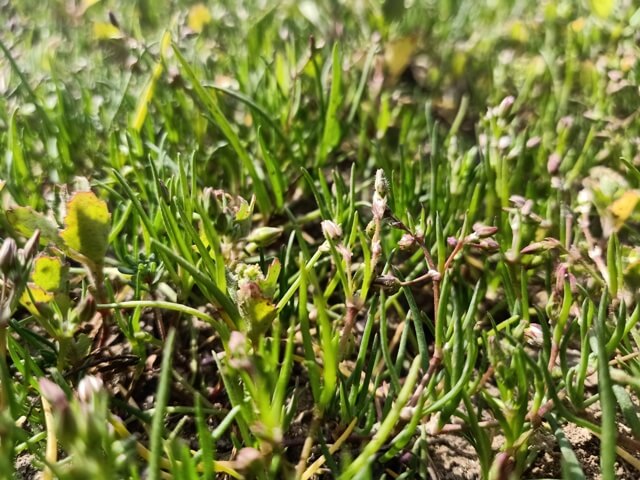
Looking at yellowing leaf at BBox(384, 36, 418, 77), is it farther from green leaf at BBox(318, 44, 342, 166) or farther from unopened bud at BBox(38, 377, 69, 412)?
unopened bud at BBox(38, 377, 69, 412)

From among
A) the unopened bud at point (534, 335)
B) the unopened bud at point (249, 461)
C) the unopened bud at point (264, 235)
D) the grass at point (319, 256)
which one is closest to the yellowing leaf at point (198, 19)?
the grass at point (319, 256)

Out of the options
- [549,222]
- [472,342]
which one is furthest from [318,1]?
[472,342]

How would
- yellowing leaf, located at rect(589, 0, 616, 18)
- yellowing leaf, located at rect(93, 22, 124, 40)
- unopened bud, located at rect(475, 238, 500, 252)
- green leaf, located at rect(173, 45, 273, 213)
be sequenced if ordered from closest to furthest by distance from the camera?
unopened bud, located at rect(475, 238, 500, 252) < green leaf, located at rect(173, 45, 273, 213) < yellowing leaf, located at rect(93, 22, 124, 40) < yellowing leaf, located at rect(589, 0, 616, 18)

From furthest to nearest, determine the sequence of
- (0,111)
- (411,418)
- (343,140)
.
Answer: (343,140)
(0,111)
(411,418)

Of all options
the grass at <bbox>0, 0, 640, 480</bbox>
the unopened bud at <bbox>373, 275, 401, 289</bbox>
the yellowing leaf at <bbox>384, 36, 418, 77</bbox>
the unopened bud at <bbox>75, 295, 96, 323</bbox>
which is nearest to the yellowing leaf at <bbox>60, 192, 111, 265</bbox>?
the grass at <bbox>0, 0, 640, 480</bbox>

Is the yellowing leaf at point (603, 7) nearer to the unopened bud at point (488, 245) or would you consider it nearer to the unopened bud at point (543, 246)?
the unopened bud at point (543, 246)

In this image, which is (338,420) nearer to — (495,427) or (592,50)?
(495,427)
